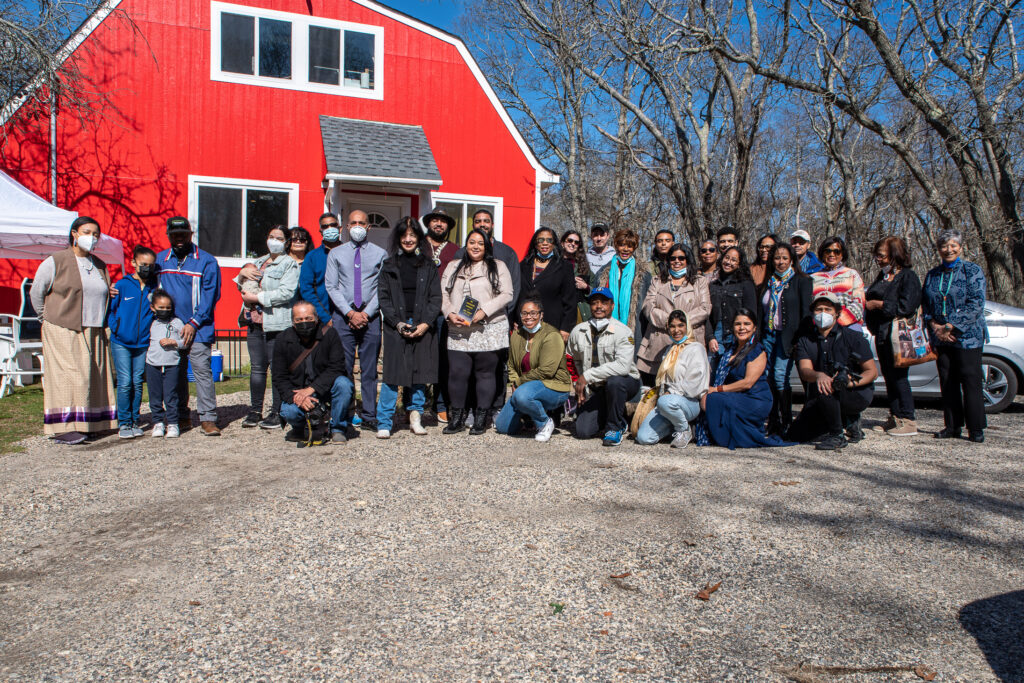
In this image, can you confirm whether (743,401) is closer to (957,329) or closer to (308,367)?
(957,329)

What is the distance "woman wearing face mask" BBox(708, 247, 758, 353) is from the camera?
23.1 ft

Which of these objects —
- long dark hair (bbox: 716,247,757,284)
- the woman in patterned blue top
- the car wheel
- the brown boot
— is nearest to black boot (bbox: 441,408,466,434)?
the brown boot

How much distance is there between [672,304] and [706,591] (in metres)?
3.90

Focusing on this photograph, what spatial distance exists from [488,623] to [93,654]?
1.59m

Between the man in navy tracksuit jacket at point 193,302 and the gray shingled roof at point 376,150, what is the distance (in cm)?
593

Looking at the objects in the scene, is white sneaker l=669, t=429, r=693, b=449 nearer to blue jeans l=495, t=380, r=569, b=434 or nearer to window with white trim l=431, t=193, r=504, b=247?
blue jeans l=495, t=380, r=569, b=434

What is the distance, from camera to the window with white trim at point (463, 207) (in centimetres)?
1463

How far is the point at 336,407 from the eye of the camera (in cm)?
667

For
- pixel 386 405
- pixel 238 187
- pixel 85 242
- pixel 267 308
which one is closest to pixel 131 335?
pixel 85 242

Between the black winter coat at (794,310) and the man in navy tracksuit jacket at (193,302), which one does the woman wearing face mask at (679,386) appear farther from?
the man in navy tracksuit jacket at (193,302)

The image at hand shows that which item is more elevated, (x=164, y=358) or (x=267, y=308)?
(x=267, y=308)

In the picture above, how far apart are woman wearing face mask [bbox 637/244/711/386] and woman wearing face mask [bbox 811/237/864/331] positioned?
1.05 metres

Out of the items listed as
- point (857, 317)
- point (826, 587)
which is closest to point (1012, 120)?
point (857, 317)

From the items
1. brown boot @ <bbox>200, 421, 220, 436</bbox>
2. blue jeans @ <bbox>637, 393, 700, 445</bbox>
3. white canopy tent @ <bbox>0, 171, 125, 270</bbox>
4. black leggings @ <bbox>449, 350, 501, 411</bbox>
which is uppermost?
white canopy tent @ <bbox>0, 171, 125, 270</bbox>
